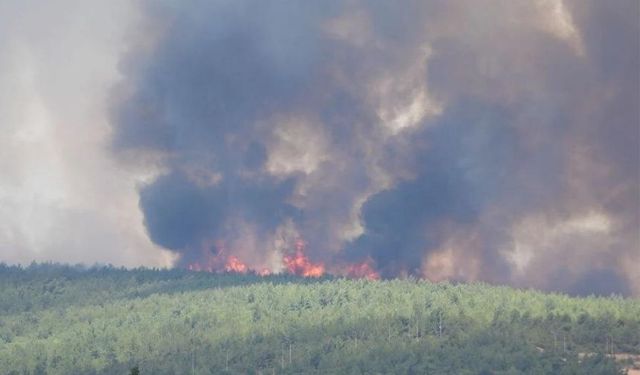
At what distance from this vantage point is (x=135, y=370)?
5492 inches

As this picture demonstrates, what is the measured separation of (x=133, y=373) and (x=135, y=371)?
48 centimetres

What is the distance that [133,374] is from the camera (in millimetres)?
139375

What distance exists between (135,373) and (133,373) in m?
1.05

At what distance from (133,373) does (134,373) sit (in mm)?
1026

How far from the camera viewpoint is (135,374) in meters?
138

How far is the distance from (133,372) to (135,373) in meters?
1.29

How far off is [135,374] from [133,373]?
104 centimetres

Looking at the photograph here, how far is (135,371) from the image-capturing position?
139 metres

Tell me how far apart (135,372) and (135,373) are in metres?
0.14

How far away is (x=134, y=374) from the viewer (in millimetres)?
138375

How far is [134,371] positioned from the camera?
139 metres

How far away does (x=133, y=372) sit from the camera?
458ft

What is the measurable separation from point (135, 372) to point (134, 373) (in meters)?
0.16

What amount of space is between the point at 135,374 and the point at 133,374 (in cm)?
92
